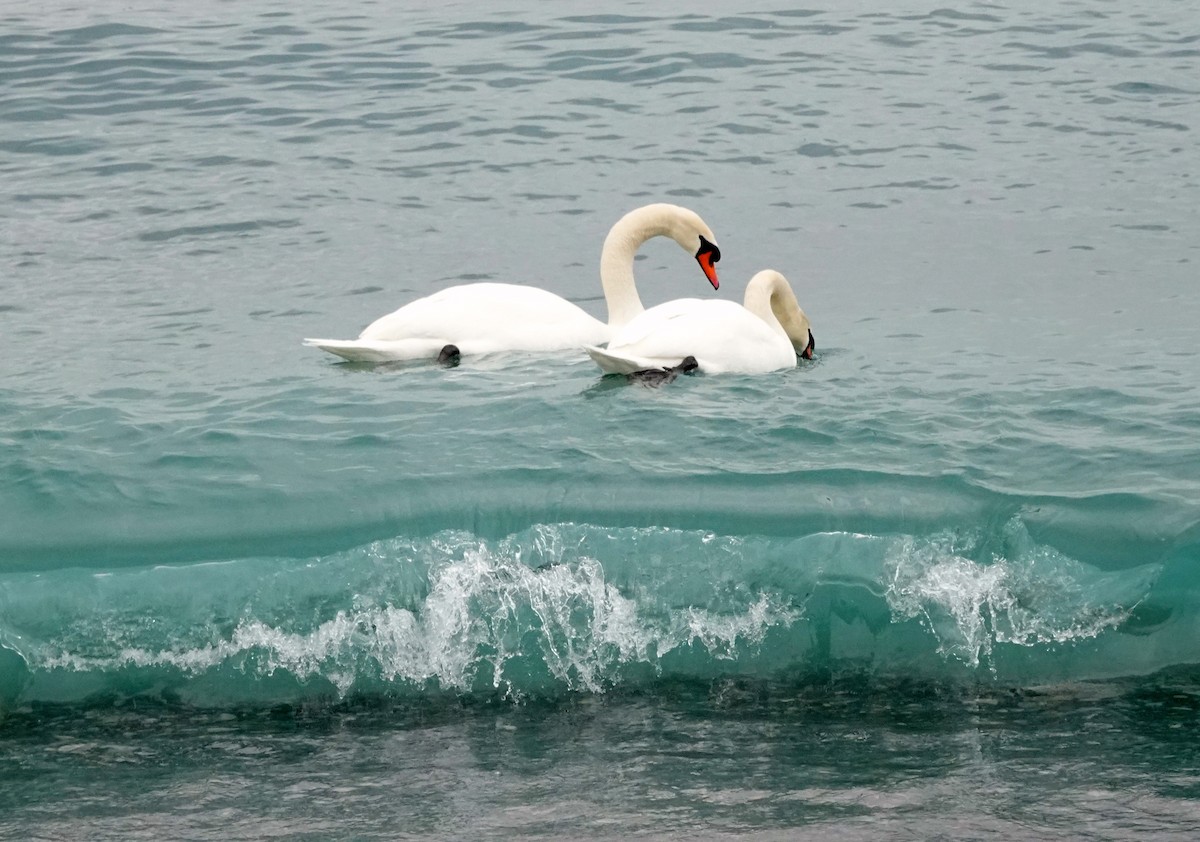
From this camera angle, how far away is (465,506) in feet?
24.0

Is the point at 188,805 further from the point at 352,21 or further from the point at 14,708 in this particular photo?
the point at 352,21

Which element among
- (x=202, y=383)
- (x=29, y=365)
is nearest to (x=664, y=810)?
(x=202, y=383)

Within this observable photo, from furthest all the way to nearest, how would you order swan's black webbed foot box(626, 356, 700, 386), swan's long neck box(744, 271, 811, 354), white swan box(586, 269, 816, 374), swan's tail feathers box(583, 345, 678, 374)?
swan's long neck box(744, 271, 811, 354), white swan box(586, 269, 816, 374), swan's black webbed foot box(626, 356, 700, 386), swan's tail feathers box(583, 345, 678, 374)

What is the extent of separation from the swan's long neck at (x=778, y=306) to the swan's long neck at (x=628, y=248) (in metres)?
0.72

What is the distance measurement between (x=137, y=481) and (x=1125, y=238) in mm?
7766

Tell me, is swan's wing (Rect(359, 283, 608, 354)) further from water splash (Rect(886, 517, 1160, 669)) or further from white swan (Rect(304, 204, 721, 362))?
water splash (Rect(886, 517, 1160, 669))

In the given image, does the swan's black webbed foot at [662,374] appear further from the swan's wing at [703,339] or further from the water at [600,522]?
the water at [600,522]

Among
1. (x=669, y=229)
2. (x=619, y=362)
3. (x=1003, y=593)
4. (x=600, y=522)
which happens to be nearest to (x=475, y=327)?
(x=619, y=362)

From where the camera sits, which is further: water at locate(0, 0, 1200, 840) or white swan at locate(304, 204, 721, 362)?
white swan at locate(304, 204, 721, 362)

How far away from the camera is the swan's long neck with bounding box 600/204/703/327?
1079 centimetres

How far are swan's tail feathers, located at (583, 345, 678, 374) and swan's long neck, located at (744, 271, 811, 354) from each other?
1403 mm

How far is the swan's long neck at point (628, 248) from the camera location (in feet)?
35.4

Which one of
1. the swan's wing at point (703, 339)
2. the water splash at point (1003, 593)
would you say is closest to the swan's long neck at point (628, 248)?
the swan's wing at point (703, 339)

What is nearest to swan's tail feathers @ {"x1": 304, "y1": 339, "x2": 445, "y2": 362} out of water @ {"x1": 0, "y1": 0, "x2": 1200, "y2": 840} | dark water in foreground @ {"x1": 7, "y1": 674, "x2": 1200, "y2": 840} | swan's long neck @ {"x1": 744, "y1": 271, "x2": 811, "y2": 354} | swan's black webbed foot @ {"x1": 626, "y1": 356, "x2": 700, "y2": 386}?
water @ {"x1": 0, "y1": 0, "x2": 1200, "y2": 840}
